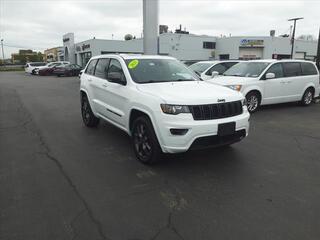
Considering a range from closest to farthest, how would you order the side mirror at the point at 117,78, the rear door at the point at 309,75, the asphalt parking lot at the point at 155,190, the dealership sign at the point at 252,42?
the asphalt parking lot at the point at 155,190 < the side mirror at the point at 117,78 < the rear door at the point at 309,75 < the dealership sign at the point at 252,42

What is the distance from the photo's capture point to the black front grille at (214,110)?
4.24 metres

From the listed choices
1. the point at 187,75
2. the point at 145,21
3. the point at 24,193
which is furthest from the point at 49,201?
the point at 145,21

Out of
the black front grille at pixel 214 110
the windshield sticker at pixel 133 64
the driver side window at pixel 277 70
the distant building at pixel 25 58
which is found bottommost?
the black front grille at pixel 214 110

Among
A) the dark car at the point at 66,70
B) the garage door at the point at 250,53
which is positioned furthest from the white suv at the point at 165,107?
the garage door at the point at 250,53

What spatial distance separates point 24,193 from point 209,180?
101 inches

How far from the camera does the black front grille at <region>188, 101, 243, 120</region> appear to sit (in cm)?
424

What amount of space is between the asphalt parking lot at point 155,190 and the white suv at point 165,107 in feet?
1.64

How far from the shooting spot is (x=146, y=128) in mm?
4590

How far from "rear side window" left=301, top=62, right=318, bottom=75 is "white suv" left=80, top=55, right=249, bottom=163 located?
6448 mm

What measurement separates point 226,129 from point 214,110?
0.35 m

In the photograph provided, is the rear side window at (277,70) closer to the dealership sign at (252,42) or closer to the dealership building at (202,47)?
the dealership building at (202,47)

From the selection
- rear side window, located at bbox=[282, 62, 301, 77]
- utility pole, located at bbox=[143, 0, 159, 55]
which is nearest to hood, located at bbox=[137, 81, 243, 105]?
rear side window, located at bbox=[282, 62, 301, 77]

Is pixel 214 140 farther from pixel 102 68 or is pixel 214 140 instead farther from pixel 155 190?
pixel 102 68

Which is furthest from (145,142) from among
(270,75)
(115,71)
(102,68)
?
(270,75)
